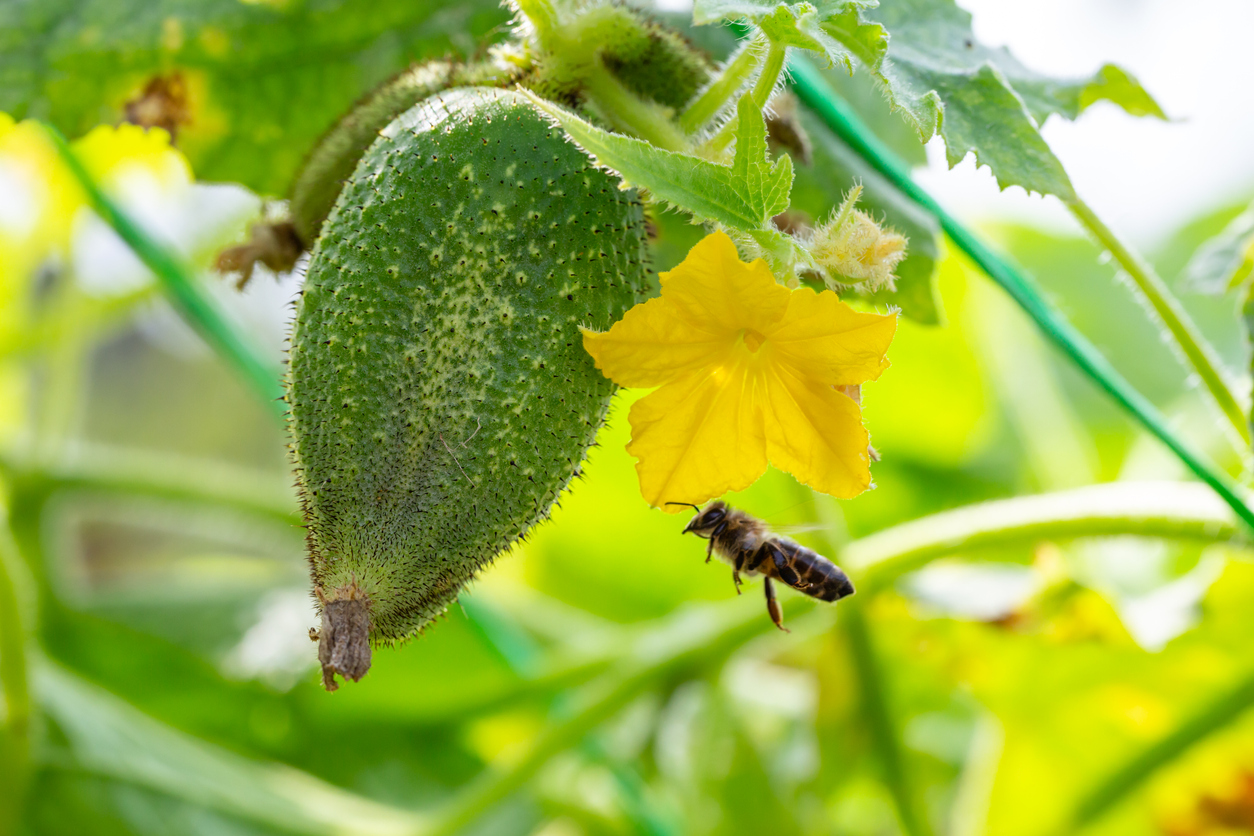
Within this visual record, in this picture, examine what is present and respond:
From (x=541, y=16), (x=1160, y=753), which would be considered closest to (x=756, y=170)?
(x=541, y=16)

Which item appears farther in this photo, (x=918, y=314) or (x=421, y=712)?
(x=421, y=712)

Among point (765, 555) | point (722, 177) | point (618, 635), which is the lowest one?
point (618, 635)

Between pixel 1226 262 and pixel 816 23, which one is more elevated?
pixel 816 23

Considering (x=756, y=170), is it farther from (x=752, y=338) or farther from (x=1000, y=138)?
(x=1000, y=138)

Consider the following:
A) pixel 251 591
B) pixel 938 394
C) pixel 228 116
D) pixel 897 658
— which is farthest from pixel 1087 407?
pixel 228 116

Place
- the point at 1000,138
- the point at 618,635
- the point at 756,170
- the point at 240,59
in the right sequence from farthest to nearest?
1. the point at 618,635
2. the point at 240,59
3. the point at 1000,138
4. the point at 756,170

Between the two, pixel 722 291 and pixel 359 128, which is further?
pixel 359 128

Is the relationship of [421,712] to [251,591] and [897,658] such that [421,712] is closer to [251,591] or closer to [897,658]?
[251,591]

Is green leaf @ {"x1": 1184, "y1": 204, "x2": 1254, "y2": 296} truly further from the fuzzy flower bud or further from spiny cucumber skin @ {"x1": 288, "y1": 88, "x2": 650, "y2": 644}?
spiny cucumber skin @ {"x1": 288, "y1": 88, "x2": 650, "y2": 644}
